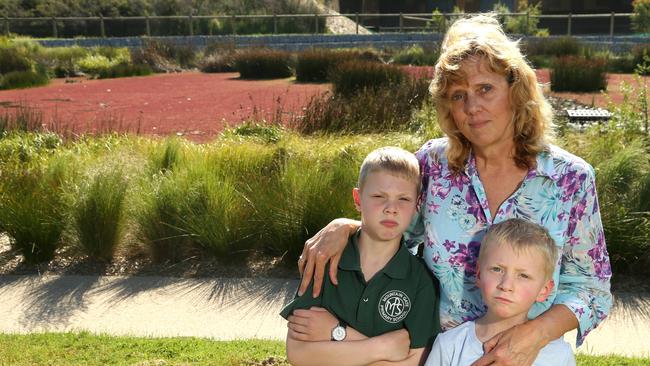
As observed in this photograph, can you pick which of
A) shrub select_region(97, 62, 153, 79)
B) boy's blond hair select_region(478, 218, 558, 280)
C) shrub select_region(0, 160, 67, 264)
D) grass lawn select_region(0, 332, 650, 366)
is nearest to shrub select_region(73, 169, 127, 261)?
shrub select_region(0, 160, 67, 264)

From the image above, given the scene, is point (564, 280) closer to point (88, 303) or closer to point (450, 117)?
point (450, 117)

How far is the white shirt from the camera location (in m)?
2.30

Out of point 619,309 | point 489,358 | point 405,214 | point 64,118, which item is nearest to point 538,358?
point 489,358

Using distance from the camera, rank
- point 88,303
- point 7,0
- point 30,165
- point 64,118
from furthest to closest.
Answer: point 7,0
point 64,118
point 30,165
point 88,303

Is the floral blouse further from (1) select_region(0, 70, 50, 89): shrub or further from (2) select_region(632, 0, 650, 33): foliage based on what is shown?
(2) select_region(632, 0, 650, 33): foliage

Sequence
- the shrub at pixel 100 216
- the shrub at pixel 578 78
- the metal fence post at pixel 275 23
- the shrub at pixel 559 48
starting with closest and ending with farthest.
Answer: the shrub at pixel 100 216, the shrub at pixel 578 78, the shrub at pixel 559 48, the metal fence post at pixel 275 23

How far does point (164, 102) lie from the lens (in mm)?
15922

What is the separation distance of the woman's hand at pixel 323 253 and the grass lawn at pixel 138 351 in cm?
125

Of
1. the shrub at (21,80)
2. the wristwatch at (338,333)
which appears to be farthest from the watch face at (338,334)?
the shrub at (21,80)

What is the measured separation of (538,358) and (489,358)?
0.59 feet

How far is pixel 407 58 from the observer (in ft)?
82.7

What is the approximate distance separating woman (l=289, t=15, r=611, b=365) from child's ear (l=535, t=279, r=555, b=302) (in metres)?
0.05

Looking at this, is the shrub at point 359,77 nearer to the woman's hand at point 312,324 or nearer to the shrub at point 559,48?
the woman's hand at point 312,324

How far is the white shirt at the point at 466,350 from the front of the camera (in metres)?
2.30
